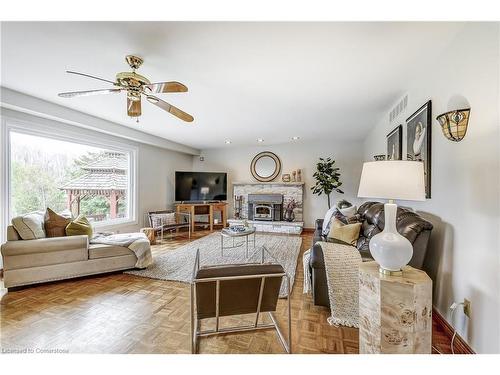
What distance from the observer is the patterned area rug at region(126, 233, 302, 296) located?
9.52 feet

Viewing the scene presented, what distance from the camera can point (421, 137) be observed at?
218 centimetres

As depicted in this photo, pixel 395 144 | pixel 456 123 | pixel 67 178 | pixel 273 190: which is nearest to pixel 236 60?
pixel 456 123

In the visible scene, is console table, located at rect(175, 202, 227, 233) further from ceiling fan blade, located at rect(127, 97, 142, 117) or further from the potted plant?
ceiling fan blade, located at rect(127, 97, 142, 117)

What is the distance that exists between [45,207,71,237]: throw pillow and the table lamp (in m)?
3.58

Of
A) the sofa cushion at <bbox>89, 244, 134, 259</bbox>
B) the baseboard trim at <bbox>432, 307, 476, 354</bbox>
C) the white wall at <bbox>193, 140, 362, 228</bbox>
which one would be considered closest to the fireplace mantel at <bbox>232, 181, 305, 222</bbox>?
the white wall at <bbox>193, 140, 362, 228</bbox>

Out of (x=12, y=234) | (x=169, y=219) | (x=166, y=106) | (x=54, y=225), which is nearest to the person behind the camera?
(x=166, y=106)

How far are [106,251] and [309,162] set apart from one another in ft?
16.3

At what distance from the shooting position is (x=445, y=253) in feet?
5.76

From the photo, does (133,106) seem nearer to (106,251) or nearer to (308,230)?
(106,251)
